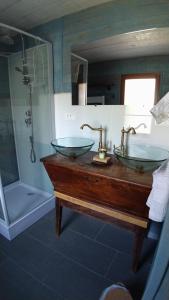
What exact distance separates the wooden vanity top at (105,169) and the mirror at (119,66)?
0.57 metres

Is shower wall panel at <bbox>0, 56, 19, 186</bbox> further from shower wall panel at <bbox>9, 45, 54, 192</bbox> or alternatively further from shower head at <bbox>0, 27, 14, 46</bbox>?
shower head at <bbox>0, 27, 14, 46</bbox>

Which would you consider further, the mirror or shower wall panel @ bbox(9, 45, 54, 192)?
shower wall panel @ bbox(9, 45, 54, 192)

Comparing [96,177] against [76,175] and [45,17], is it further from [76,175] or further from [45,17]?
[45,17]

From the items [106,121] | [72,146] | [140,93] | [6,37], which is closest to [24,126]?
[72,146]

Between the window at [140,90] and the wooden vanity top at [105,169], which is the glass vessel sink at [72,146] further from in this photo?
the window at [140,90]

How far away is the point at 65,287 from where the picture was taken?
1.35 m

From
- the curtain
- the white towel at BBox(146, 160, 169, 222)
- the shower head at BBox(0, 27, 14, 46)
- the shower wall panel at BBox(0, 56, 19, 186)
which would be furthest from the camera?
the shower wall panel at BBox(0, 56, 19, 186)

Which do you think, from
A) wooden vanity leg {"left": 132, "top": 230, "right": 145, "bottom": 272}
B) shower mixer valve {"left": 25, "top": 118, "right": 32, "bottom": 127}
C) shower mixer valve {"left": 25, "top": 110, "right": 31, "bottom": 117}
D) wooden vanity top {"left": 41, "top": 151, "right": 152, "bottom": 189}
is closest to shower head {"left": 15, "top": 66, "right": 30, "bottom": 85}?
shower mixer valve {"left": 25, "top": 110, "right": 31, "bottom": 117}

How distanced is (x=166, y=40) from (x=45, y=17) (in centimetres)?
123

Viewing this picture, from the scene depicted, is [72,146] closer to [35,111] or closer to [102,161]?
[102,161]

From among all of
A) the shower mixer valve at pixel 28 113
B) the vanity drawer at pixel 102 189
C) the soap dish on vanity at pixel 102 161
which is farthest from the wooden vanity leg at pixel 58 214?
the shower mixer valve at pixel 28 113

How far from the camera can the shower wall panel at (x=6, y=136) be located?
232 centimetres

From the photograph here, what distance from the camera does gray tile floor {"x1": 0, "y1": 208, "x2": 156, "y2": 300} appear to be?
4.37ft

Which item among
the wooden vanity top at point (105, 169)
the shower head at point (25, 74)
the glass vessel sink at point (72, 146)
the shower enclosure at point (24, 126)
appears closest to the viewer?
the wooden vanity top at point (105, 169)
